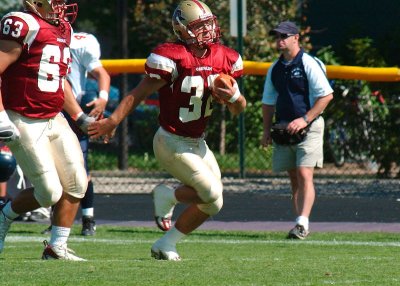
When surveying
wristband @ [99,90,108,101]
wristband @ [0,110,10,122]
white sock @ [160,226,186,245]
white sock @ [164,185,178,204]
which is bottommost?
white sock @ [160,226,186,245]

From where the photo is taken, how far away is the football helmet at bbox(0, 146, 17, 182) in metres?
12.1

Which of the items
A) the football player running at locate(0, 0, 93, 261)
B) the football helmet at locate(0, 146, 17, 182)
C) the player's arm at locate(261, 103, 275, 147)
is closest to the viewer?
the football player running at locate(0, 0, 93, 261)

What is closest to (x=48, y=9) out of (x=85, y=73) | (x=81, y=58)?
(x=81, y=58)

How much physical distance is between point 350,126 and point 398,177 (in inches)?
34.9

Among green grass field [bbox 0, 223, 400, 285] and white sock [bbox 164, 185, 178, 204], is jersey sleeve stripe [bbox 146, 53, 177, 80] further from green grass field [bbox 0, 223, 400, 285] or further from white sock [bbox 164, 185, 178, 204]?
green grass field [bbox 0, 223, 400, 285]

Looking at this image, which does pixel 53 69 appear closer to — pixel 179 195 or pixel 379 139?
pixel 179 195

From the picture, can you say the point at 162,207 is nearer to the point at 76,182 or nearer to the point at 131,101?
the point at 76,182

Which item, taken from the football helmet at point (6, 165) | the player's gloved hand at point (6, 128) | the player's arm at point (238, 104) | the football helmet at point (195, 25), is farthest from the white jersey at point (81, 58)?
the player's gloved hand at point (6, 128)

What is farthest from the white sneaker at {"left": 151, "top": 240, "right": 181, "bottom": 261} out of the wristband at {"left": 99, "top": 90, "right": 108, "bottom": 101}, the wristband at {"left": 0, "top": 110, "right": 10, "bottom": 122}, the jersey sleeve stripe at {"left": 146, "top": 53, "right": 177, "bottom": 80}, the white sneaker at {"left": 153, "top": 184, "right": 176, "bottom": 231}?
the wristband at {"left": 99, "top": 90, "right": 108, "bottom": 101}

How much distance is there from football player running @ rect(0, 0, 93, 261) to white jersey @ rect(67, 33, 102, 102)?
91.0 inches

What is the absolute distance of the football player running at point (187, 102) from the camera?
8.30 metres

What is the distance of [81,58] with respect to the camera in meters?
10.9

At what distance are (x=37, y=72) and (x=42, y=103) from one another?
0.21 m

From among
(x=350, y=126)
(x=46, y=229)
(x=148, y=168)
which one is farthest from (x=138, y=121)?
(x=46, y=229)
